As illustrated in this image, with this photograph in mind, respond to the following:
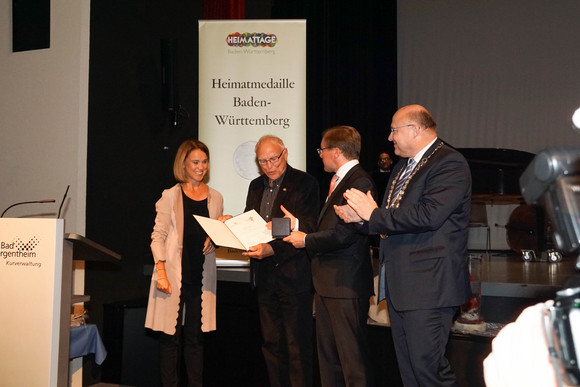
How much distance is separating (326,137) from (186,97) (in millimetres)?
2693

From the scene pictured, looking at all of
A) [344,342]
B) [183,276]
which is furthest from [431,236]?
[183,276]

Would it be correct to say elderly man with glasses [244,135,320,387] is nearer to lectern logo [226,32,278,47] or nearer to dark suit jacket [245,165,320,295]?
dark suit jacket [245,165,320,295]

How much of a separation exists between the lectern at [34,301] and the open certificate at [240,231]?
76 cm

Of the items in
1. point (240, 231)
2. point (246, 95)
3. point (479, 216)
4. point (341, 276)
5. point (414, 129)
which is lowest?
point (341, 276)

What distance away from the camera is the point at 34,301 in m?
2.89

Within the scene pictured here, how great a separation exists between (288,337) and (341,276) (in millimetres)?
579

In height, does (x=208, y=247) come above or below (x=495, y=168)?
below

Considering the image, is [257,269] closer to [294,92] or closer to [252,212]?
[252,212]

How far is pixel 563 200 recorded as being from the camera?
66 cm

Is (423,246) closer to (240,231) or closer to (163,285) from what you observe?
(240,231)

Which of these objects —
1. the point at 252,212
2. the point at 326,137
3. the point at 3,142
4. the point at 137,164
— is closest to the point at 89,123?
the point at 137,164

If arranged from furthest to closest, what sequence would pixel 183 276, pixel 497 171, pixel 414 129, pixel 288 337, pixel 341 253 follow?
1. pixel 497 171
2. pixel 183 276
3. pixel 288 337
4. pixel 341 253
5. pixel 414 129

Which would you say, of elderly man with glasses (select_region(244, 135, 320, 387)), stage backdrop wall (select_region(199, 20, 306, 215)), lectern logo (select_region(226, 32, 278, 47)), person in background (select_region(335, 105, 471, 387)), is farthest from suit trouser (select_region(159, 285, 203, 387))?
lectern logo (select_region(226, 32, 278, 47))

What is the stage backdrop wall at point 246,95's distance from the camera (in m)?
4.82
